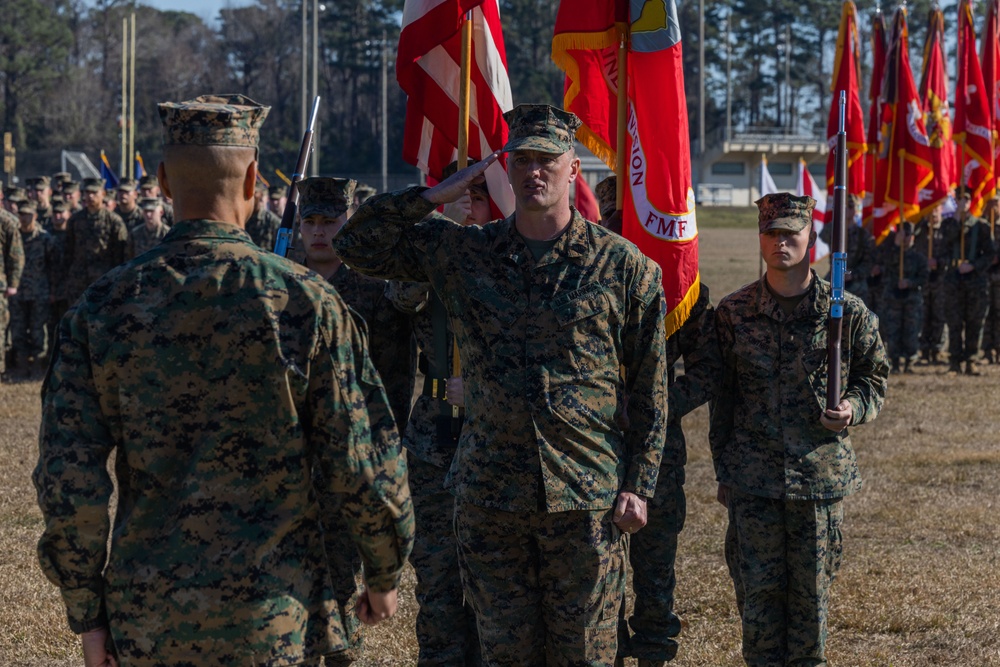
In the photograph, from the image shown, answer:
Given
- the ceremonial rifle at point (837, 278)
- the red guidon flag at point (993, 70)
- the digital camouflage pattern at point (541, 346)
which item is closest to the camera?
the digital camouflage pattern at point (541, 346)

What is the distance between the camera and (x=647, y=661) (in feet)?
18.4

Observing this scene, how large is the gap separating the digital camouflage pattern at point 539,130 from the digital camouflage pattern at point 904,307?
1309 centimetres

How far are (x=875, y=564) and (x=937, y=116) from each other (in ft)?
38.6

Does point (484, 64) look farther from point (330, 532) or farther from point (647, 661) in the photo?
point (330, 532)

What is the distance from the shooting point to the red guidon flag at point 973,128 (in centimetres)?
1741

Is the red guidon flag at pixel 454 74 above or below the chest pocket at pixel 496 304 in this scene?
above

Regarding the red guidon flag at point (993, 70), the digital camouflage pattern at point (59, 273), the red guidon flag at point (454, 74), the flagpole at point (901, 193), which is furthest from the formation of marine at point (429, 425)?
the red guidon flag at point (993, 70)

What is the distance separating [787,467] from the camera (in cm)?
505

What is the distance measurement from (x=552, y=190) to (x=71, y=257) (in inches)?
491

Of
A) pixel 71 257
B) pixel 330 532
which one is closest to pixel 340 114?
pixel 71 257

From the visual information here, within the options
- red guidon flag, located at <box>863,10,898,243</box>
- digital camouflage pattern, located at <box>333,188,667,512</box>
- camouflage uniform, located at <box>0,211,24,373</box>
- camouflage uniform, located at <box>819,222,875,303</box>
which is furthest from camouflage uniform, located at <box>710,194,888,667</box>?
camouflage uniform, located at <box>819,222,875,303</box>

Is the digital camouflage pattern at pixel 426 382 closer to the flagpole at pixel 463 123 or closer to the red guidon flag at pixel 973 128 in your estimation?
the flagpole at pixel 463 123

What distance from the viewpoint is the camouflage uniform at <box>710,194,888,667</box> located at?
507 cm

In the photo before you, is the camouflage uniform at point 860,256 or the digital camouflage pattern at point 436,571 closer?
the digital camouflage pattern at point 436,571
